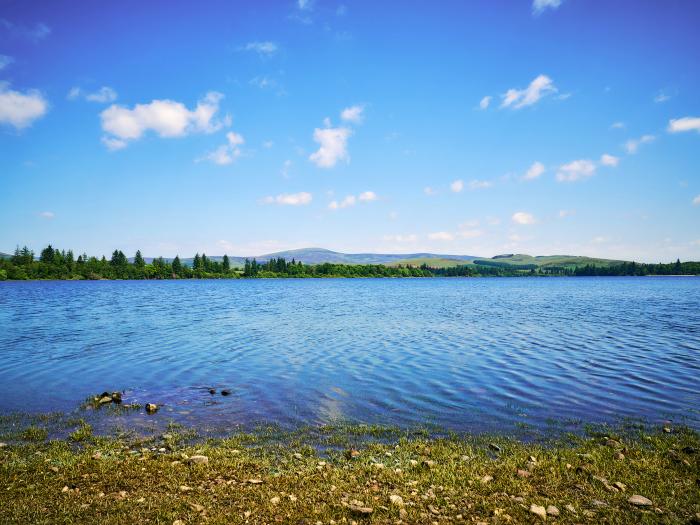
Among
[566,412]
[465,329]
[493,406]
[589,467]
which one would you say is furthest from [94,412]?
[465,329]

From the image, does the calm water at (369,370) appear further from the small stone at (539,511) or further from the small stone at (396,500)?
the small stone at (396,500)

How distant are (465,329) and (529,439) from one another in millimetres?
33106

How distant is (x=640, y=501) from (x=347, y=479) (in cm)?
779

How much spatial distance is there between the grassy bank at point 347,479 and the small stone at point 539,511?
0.04 metres

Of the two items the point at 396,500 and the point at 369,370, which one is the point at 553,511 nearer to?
the point at 396,500

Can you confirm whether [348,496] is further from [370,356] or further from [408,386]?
[370,356]

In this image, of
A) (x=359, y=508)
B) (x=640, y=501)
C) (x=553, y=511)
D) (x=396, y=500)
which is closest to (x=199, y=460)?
(x=359, y=508)

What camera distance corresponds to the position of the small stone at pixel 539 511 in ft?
32.4

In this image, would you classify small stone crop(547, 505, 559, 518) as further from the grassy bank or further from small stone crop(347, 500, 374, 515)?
small stone crop(347, 500, 374, 515)

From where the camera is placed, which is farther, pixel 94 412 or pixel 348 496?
pixel 94 412

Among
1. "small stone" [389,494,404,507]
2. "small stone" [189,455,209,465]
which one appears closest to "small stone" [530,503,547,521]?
"small stone" [389,494,404,507]

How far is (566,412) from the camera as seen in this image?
19.2 metres

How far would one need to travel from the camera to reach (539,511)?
393 inches

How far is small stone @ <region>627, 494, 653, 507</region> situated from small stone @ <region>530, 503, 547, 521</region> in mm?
2611
